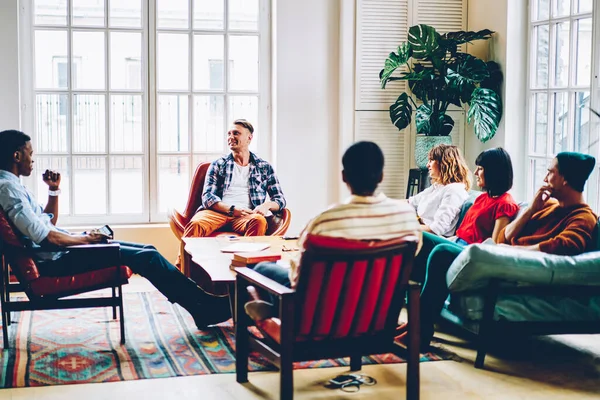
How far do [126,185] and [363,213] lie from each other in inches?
147

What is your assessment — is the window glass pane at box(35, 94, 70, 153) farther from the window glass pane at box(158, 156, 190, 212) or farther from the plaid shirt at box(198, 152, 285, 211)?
the plaid shirt at box(198, 152, 285, 211)

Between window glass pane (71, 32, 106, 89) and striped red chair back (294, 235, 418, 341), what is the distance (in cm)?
386

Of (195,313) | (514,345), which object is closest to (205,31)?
(195,313)

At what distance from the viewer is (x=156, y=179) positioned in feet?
21.1

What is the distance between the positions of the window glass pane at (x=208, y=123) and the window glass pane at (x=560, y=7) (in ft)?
8.61

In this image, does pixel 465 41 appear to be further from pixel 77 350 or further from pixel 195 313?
pixel 77 350

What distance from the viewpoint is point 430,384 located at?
360 centimetres

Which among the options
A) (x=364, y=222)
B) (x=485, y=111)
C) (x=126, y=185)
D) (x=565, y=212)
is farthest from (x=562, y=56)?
(x=126, y=185)

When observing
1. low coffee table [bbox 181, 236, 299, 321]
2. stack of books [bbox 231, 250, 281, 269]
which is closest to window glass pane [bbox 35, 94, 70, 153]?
low coffee table [bbox 181, 236, 299, 321]

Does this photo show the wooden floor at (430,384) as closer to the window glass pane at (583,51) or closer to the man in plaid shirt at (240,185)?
the window glass pane at (583,51)

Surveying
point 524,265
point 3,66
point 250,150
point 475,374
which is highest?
point 3,66

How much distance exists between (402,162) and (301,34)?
134 cm

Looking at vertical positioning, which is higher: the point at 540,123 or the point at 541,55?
the point at 541,55

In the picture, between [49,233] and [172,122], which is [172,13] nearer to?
[172,122]
